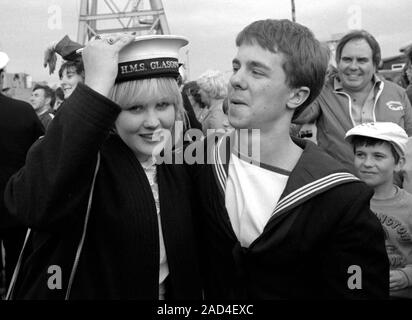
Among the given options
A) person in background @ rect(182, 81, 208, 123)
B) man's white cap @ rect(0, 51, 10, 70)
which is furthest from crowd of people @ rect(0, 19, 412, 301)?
person in background @ rect(182, 81, 208, 123)

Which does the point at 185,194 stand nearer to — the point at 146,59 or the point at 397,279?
the point at 146,59

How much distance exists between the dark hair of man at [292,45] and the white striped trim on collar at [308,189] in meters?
0.36

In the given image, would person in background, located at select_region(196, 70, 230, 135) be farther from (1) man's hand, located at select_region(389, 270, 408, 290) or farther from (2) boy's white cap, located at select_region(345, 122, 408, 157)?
(1) man's hand, located at select_region(389, 270, 408, 290)

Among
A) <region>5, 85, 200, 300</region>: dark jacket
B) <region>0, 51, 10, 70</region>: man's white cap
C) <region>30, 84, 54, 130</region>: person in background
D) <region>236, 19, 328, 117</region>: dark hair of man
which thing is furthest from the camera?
<region>30, 84, 54, 130</region>: person in background

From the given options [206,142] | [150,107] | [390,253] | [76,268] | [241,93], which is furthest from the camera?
[390,253]

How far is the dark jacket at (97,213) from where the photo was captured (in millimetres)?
1335

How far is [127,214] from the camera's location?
150cm

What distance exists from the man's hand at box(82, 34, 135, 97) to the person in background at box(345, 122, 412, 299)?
5.64 feet

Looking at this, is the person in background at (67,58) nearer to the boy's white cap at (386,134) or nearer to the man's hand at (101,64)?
the man's hand at (101,64)

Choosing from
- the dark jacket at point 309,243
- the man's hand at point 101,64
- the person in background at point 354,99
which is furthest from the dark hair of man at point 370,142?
the man's hand at point 101,64

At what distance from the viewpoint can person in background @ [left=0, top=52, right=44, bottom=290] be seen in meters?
3.47

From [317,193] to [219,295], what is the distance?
48 cm
